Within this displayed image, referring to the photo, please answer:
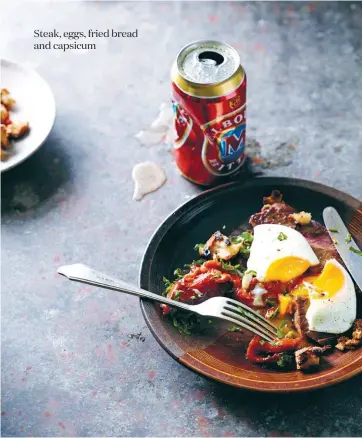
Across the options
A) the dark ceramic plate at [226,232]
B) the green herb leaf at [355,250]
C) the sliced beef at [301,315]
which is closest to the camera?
the dark ceramic plate at [226,232]

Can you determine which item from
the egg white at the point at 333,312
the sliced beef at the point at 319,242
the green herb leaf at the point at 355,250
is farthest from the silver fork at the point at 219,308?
the green herb leaf at the point at 355,250

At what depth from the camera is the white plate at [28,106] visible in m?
2.19

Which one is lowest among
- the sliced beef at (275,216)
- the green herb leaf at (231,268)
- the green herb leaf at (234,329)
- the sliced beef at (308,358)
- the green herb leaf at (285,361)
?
the green herb leaf at (285,361)

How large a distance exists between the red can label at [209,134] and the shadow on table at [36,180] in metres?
0.45

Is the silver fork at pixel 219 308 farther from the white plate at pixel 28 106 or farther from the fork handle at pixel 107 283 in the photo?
the white plate at pixel 28 106

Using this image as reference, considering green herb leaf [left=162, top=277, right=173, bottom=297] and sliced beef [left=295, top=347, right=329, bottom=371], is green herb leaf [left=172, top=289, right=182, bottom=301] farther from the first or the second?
sliced beef [left=295, top=347, right=329, bottom=371]

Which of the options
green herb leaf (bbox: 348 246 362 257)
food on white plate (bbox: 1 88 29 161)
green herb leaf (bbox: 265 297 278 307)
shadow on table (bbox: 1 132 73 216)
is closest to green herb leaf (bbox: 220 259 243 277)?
green herb leaf (bbox: 265 297 278 307)

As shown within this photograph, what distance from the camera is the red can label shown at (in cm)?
188

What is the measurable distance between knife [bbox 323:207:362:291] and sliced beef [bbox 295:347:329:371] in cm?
25

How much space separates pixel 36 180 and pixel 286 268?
99 cm

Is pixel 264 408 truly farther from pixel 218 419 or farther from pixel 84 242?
pixel 84 242

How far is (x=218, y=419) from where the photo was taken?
1.68m

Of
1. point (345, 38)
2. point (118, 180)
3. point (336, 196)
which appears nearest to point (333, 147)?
point (336, 196)

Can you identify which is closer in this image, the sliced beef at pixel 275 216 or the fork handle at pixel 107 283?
the fork handle at pixel 107 283
